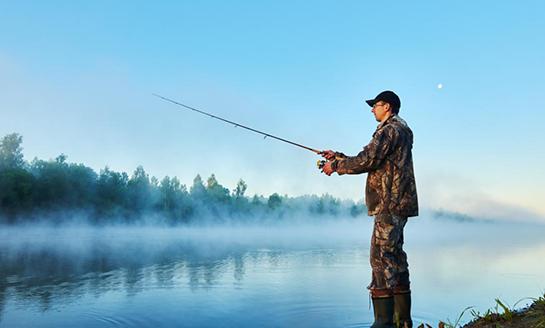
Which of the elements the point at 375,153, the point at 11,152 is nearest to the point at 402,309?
the point at 375,153

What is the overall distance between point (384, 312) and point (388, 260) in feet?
1.73

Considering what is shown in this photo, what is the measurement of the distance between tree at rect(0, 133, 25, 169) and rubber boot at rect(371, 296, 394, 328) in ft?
212

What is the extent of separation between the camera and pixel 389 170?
15.3 feet

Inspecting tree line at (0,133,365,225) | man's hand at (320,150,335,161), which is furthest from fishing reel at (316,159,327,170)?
tree line at (0,133,365,225)

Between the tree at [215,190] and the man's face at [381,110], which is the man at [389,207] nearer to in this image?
the man's face at [381,110]

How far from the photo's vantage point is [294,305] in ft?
24.6

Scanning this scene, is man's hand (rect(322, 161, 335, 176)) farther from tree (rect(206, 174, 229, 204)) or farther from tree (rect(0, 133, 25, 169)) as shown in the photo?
tree (rect(206, 174, 229, 204))

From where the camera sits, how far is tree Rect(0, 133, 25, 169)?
58.4 meters

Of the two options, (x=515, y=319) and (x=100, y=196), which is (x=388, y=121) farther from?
(x=100, y=196)

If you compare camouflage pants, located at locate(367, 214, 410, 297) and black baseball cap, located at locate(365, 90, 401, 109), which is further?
black baseball cap, located at locate(365, 90, 401, 109)

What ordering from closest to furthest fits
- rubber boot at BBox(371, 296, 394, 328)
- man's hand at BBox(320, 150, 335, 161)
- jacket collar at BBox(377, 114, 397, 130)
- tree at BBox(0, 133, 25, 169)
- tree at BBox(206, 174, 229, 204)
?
1. rubber boot at BBox(371, 296, 394, 328)
2. jacket collar at BBox(377, 114, 397, 130)
3. man's hand at BBox(320, 150, 335, 161)
4. tree at BBox(0, 133, 25, 169)
5. tree at BBox(206, 174, 229, 204)

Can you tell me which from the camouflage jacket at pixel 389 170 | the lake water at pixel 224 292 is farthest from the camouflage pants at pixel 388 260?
the lake water at pixel 224 292

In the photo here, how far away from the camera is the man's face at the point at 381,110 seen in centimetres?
495

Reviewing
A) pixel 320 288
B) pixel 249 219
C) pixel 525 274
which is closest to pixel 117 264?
pixel 320 288
